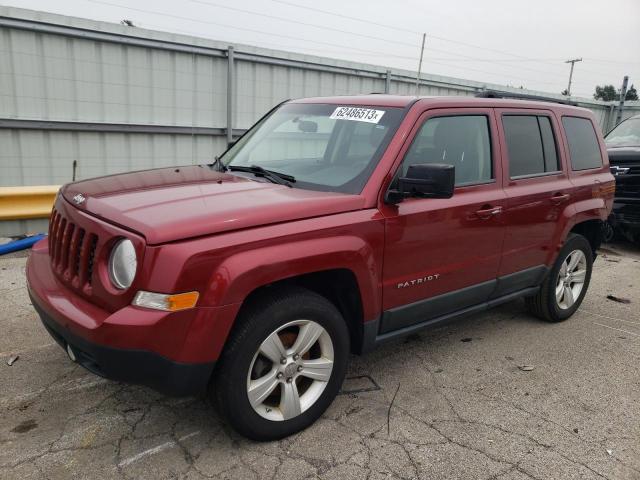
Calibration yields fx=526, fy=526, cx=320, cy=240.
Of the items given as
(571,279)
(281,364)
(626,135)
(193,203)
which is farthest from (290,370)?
(626,135)

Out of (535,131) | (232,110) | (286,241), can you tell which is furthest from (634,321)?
(232,110)

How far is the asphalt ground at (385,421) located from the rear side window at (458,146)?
1.39 metres

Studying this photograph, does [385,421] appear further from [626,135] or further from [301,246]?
[626,135]

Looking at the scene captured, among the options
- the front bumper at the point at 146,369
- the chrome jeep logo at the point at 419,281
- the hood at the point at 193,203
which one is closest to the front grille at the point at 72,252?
the hood at the point at 193,203

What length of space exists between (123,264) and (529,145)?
3.14 meters

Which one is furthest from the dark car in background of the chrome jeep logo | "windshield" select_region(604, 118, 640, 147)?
the chrome jeep logo

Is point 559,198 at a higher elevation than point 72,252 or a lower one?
higher

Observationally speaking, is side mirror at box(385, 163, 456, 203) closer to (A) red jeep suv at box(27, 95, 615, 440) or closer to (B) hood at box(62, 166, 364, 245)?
(A) red jeep suv at box(27, 95, 615, 440)

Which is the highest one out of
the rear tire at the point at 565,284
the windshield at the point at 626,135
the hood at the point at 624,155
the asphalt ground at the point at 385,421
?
the windshield at the point at 626,135

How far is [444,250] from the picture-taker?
11.1 feet

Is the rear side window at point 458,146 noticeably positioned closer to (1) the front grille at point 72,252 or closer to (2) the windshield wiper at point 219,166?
(2) the windshield wiper at point 219,166

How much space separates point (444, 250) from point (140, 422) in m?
2.08

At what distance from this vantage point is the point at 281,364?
8.99 feet

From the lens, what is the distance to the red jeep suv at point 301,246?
7.79 ft
